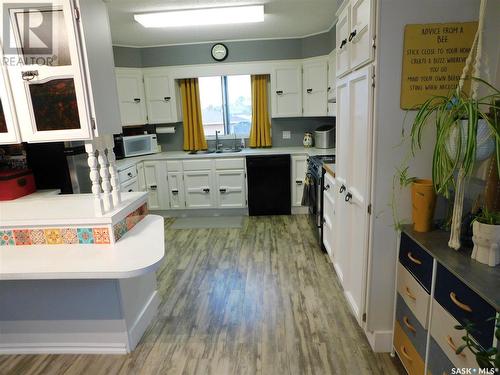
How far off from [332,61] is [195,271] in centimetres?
A: 308

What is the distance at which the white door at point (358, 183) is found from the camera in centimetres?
176

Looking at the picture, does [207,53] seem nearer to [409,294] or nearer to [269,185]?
[269,185]

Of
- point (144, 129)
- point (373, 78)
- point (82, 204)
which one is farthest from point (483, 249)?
point (144, 129)

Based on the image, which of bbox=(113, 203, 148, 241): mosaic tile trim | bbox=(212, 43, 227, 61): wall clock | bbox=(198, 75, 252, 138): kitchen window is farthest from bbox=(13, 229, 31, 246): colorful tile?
bbox=(212, 43, 227, 61): wall clock

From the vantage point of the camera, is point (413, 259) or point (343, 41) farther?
point (343, 41)

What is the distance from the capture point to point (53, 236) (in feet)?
6.15

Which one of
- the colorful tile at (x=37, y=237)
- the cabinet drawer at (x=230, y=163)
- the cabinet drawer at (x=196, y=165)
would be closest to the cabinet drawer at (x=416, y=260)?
the colorful tile at (x=37, y=237)

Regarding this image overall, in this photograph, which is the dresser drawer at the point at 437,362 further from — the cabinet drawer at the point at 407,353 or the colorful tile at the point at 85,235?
the colorful tile at the point at 85,235

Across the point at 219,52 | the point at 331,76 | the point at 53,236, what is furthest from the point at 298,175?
the point at 53,236

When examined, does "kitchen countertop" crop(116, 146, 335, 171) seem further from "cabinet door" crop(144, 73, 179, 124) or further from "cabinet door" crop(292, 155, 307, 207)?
"cabinet door" crop(144, 73, 179, 124)

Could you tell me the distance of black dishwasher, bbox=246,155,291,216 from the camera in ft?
14.4

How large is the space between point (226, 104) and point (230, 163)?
1.15 meters

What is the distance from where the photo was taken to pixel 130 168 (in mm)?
4160

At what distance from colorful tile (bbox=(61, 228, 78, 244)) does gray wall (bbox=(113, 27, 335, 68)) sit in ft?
11.0
